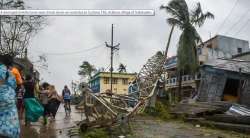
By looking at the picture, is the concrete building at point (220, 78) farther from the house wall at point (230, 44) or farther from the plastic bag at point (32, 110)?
the house wall at point (230, 44)

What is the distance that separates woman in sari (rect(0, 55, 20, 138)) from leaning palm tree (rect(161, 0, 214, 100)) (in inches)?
1235

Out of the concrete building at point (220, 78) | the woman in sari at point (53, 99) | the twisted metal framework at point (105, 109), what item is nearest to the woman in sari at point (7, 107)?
the twisted metal framework at point (105, 109)

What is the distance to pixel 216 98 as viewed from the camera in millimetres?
21594

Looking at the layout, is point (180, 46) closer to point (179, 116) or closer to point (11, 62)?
point (179, 116)

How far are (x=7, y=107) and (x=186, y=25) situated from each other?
32456 mm

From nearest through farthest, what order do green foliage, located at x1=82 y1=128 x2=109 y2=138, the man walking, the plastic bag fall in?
1. green foliage, located at x1=82 y1=128 x2=109 y2=138
2. the plastic bag
3. the man walking

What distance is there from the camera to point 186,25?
119ft

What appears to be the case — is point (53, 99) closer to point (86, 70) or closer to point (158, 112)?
point (158, 112)

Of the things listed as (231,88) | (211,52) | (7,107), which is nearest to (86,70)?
(211,52)

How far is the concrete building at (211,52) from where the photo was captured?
4778 centimetres

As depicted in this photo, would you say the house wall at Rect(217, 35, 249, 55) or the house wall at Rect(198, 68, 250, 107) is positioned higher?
the house wall at Rect(217, 35, 249, 55)

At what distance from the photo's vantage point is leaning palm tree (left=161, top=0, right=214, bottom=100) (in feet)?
118

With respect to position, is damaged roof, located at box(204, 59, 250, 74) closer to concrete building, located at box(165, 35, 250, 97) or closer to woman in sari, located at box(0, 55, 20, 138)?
woman in sari, located at box(0, 55, 20, 138)

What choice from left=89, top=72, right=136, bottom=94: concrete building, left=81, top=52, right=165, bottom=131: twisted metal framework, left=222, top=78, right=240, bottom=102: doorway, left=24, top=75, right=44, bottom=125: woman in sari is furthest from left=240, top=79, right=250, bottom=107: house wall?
left=89, top=72, right=136, bottom=94: concrete building
